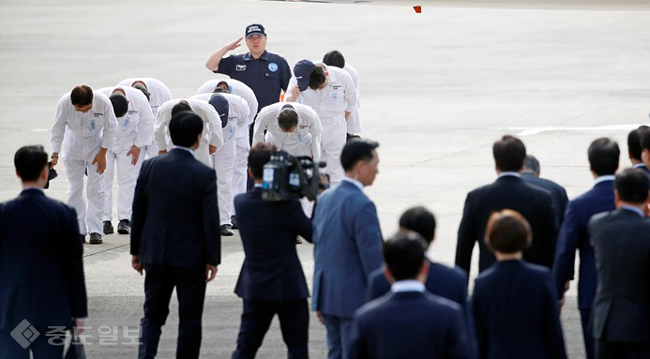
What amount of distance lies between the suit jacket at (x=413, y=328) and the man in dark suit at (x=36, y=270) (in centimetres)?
269

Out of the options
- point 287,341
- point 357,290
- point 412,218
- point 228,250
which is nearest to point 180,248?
point 287,341

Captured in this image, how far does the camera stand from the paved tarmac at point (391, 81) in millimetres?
11789

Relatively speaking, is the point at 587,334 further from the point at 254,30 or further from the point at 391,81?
the point at 391,81

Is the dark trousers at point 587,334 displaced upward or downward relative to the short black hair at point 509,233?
downward

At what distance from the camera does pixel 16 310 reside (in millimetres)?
7266

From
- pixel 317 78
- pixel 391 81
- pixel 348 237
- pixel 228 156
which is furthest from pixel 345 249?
pixel 391 81

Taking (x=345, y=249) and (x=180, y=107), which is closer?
(x=345, y=249)

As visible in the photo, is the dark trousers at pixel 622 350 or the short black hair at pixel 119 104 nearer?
the dark trousers at pixel 622 350

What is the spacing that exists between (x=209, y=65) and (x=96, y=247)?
128 inches

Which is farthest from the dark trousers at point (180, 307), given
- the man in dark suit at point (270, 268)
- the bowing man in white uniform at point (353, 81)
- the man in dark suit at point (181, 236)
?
the bowing man in white uniform at point (353, 81)

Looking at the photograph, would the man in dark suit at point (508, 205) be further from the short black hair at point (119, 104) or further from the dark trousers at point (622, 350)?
the short black hair at point (119, 104)

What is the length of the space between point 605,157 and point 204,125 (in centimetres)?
573

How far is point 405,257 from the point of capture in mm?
5277

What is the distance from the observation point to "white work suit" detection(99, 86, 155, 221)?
13727 millimetres
